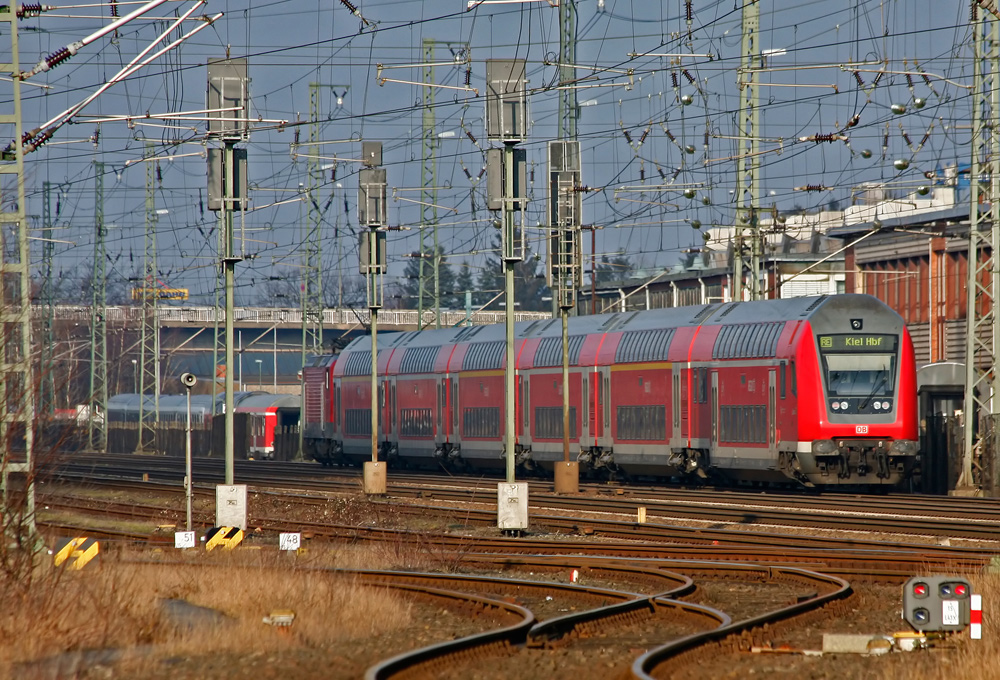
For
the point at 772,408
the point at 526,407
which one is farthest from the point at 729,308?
the point at 526,407

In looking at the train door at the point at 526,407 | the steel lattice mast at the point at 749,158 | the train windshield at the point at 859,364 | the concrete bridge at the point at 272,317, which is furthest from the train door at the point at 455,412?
the concrete bridge at the point at 272,317

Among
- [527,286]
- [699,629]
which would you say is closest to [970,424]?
[699,629]

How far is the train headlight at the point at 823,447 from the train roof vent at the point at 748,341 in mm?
2439

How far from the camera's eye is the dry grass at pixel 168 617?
11984 millimetres

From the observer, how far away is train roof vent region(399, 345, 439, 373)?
159 feet

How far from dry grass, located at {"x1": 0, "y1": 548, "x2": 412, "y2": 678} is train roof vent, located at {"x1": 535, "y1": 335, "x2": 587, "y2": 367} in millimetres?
24225

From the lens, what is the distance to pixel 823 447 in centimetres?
3098

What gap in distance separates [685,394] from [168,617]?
2358 cm

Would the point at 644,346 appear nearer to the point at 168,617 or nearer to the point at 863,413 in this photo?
the point at 863,413

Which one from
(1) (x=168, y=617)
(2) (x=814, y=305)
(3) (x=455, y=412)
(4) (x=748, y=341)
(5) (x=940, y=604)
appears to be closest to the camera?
(5) (x=940, y=604)

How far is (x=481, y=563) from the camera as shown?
66.0ft

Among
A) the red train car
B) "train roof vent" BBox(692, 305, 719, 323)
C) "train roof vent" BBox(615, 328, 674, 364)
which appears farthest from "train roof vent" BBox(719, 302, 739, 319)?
the red train car

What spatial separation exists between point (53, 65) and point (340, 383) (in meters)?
38.2

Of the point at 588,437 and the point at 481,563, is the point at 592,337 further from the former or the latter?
the point at 481,563
